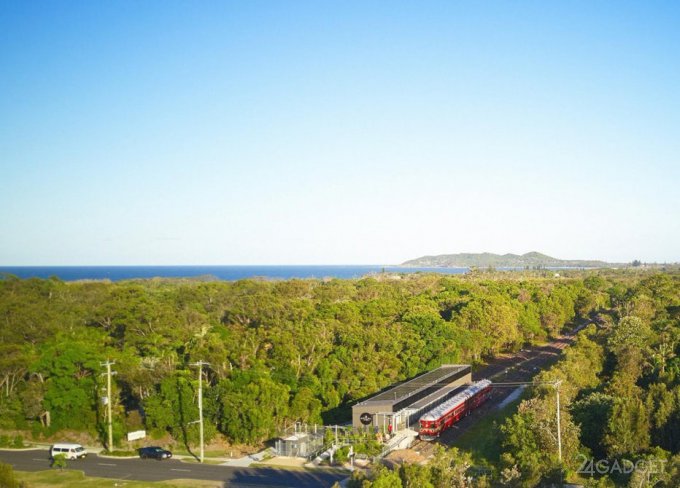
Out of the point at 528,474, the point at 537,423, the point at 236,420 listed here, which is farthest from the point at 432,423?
the point at 528,474

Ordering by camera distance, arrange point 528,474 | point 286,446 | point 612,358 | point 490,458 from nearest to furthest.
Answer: point 528,474 → point 490,458 → point 286,446 → point 612,358

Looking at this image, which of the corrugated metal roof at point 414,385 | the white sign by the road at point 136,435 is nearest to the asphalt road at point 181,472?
the white sign by the road at point 136,435

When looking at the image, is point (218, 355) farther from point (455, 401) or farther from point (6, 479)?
point (6, 479)

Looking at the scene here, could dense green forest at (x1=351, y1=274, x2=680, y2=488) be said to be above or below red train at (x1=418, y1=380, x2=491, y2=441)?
above

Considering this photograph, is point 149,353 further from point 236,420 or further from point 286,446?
point 286,446

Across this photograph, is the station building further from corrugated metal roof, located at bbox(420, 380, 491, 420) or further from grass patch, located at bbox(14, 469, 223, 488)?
grass patch, located at bbox(14, 469, 223, 488)

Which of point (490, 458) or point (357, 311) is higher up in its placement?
point (357, 311)

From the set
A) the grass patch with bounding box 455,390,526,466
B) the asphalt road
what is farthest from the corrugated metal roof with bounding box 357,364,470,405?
the asphalt road
